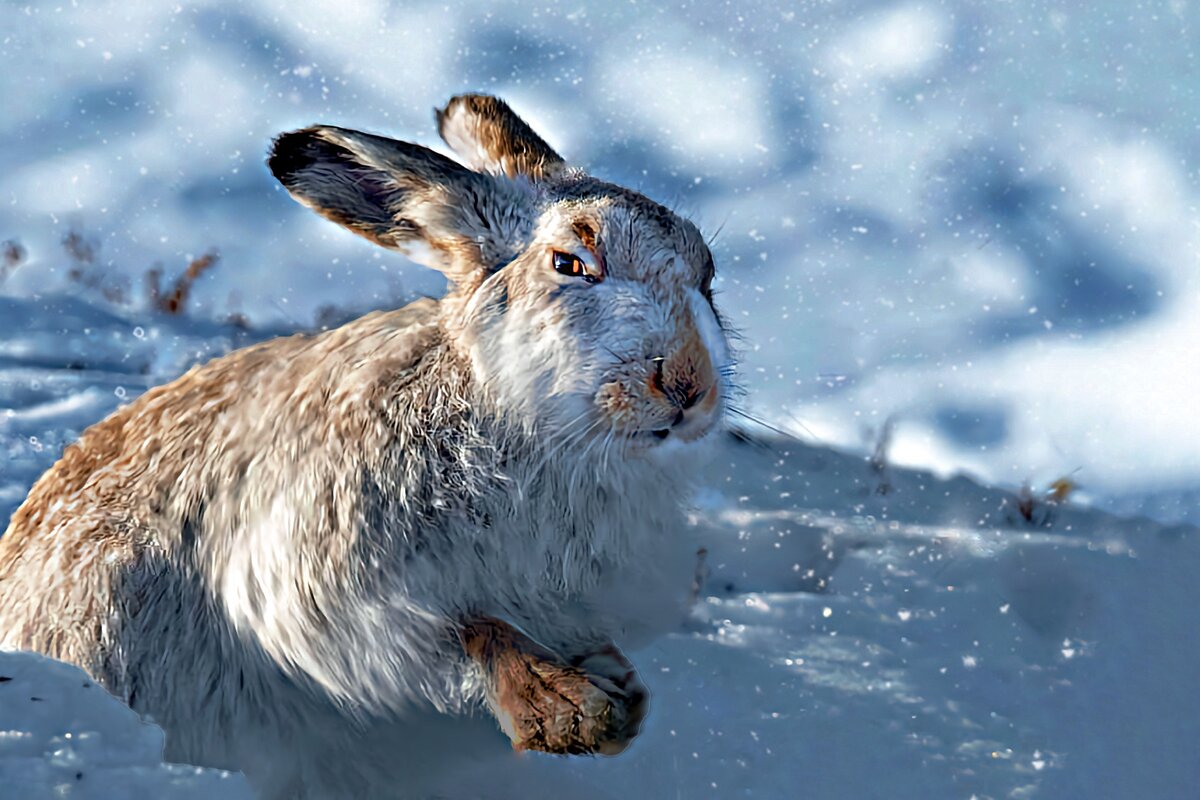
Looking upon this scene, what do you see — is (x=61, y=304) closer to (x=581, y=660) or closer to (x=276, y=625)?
(x=276, y=625)

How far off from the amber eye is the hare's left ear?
16.5 inches

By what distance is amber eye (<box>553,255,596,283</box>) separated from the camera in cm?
293

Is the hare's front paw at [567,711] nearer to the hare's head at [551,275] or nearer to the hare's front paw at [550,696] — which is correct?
the hare's front paw at [550,696]

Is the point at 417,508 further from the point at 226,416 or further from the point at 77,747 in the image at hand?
the point at 77,747

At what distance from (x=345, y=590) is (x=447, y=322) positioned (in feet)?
2.57

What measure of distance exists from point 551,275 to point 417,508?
0.70 m

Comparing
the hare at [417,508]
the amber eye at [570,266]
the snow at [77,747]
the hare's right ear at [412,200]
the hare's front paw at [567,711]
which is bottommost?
the snow at [77,747]

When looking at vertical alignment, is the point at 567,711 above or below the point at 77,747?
above

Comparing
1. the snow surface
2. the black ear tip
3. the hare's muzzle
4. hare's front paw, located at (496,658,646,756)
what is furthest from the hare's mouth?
the black ear tip

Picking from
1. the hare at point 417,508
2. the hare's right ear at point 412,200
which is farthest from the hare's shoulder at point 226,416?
the hare's right ear at point 412,200

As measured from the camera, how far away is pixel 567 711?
266 cm

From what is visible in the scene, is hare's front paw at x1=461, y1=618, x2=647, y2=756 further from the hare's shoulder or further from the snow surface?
the hare's shoulder

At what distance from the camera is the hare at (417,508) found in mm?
2834

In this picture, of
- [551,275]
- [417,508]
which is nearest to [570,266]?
[551,275]
